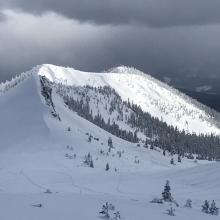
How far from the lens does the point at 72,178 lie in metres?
118

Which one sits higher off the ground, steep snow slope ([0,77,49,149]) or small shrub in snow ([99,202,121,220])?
steep snow slope ([0,77,49,149])

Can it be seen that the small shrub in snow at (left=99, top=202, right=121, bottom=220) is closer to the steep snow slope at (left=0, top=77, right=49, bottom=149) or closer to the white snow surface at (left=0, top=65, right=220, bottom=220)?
the white snow surface at (left=0, top=65, right=220, bottom=220)

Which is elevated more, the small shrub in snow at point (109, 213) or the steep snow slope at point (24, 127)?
the steep snow slope at point (24, 127)

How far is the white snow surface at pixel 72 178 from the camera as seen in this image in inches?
1617

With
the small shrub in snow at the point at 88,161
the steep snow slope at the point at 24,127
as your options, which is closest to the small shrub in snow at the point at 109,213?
the small shrub in snow at the point at 88,161

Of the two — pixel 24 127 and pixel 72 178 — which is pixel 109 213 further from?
pixel 24 127

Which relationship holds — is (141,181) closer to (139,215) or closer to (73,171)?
(73,171)

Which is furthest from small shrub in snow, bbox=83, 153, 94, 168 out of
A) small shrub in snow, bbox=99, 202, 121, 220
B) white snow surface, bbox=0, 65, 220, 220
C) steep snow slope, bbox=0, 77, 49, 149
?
small shrub in snow, bbox=99, 202, 121, 220

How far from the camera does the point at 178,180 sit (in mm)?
111812

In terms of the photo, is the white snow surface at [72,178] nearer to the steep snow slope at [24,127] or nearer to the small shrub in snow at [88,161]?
the steep snow slope at [24,127]

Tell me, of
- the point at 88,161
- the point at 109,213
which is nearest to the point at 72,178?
the point at 88,161

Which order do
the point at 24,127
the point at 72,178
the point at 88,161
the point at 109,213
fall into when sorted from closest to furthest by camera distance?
the point at 109,213
the point at 72,178
the point at 88,161
the point at 24,127

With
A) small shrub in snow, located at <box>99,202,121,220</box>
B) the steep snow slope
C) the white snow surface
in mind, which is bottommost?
small shrub in snow, located at <box>99,202,121,220</box>

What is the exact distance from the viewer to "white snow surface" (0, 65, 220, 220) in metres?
41.1
